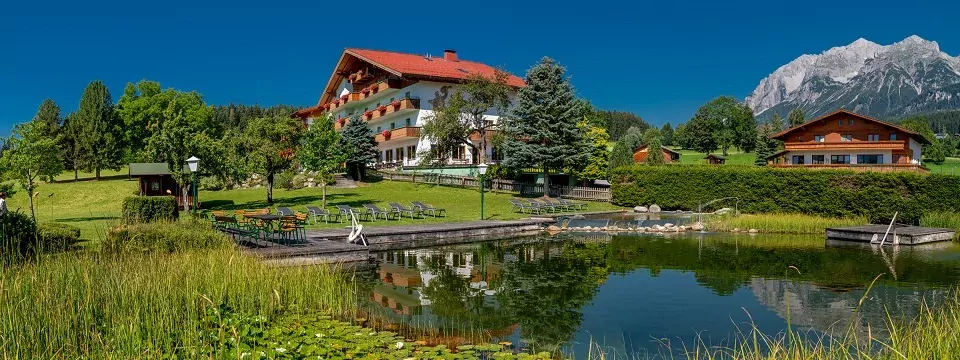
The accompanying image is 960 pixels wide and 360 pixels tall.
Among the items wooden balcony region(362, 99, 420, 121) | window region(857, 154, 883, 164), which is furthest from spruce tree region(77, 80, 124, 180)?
window region(857, 154, 883, 164)

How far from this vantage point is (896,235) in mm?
19562

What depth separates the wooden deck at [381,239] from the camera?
13898 mm

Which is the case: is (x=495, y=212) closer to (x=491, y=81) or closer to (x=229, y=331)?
(x=491, y=81)

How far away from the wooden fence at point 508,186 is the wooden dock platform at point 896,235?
46.6 ft

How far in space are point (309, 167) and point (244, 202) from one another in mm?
4708

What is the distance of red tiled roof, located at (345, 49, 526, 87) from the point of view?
1833 inches

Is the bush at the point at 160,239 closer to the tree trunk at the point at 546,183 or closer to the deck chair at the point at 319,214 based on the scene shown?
the deck chair at the point at 319,214

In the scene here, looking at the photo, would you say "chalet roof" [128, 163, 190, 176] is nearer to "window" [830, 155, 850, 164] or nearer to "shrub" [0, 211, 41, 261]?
"shrub" [0, 211, 41, 261]

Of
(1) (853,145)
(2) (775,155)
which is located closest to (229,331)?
(1) (853,145)

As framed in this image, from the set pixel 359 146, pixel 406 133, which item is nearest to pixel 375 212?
pixel 359 146

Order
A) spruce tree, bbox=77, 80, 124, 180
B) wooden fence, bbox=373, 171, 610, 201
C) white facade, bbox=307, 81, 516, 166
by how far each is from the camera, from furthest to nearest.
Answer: spruce tree, bbox=77, 80, 124, 180 → white facade, bbox=307, 81, 516, 166 → wooden fence, bbox=373, 171, 610, 201

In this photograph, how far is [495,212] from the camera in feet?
92.4

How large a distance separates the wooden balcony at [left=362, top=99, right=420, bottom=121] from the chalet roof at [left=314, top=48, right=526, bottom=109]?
1994 mm

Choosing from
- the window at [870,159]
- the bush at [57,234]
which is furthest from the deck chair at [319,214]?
the window at [870,159]
